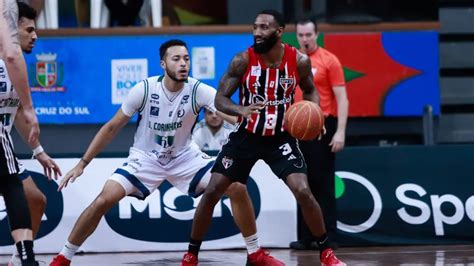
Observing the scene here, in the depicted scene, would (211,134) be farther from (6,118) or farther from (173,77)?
(6,118)

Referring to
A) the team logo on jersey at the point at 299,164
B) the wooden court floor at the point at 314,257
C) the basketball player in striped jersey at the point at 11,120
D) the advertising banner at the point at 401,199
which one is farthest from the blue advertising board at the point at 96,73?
the basketball player in striped jersey at the point at 11,120

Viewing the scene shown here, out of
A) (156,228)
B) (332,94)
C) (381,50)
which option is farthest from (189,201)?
(381,50)

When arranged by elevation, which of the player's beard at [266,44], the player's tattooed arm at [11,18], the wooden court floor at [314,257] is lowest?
the wooden court floor at [314,257]

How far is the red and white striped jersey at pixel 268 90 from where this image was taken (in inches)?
419

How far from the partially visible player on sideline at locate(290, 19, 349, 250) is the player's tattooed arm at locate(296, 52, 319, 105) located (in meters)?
1.93

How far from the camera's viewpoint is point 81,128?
1620cm

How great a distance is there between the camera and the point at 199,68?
53.0 ft

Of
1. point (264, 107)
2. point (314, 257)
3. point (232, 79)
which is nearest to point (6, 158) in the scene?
point (232, 79)

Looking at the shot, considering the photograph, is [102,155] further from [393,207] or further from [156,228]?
[393,207]

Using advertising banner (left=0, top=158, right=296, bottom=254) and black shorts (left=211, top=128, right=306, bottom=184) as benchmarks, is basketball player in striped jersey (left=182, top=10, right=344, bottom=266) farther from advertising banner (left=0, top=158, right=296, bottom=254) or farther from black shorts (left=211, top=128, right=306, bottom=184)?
advertising banner (left=0, top=158, right=296, bottom=254)

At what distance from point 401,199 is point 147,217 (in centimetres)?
276

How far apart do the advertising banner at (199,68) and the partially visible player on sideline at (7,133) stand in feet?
20.4

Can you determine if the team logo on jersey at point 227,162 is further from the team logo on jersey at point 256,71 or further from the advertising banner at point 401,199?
the advertising banner at point 401,199

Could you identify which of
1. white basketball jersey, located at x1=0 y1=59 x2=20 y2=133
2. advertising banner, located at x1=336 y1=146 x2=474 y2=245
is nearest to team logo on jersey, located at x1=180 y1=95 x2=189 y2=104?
white basketball jersey, located at x1=0 y1=59 x2=20 y2=133
